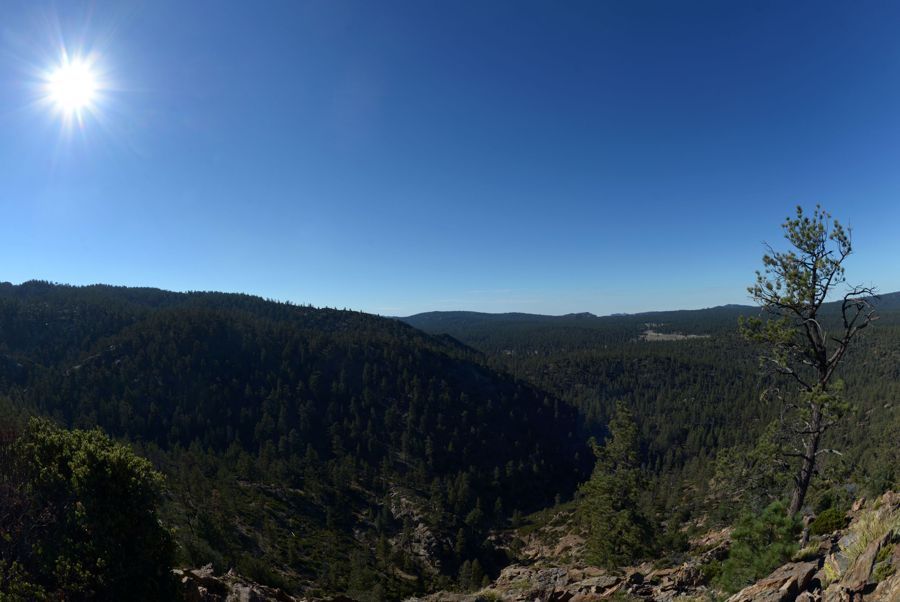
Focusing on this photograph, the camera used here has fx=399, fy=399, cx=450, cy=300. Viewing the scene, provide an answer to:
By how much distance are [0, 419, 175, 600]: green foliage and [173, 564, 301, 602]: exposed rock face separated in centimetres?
146

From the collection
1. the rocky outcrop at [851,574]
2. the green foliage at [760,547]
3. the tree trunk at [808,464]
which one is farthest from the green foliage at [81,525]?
the tree trunk at [808,464]

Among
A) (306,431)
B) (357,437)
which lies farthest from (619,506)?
(306,431)

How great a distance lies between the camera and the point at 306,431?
12481 centimetres

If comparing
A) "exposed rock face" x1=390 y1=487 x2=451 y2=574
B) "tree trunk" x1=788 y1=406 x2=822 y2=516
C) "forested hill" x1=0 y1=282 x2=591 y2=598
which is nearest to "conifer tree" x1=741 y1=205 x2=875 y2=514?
"tree trunk" x1=788 y1=406 x2=822 y2=516

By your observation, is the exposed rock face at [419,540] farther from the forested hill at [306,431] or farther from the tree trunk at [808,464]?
the tree trunk at [808,464]

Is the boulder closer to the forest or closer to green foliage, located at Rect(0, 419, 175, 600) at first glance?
the forest

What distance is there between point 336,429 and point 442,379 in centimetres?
5212

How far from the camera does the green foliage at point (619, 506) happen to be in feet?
94.7

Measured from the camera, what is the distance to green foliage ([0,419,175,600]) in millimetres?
15023

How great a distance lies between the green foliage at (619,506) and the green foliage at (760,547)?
57.6 ft

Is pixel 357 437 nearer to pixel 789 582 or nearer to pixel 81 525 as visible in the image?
pixel 81 525

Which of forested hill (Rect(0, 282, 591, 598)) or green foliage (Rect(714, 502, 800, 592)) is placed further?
forested hill (Rect(0, 282, 591, 598))

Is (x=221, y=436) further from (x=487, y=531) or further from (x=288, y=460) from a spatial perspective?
(x=487, y=531)

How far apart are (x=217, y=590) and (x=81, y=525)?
6513 mm
